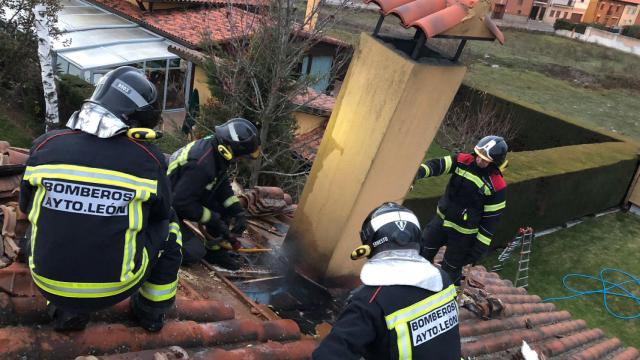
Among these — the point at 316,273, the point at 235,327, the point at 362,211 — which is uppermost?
the point at 362,211

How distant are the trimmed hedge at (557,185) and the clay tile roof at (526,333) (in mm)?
3430

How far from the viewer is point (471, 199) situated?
605cm

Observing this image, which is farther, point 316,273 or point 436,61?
point 316,273

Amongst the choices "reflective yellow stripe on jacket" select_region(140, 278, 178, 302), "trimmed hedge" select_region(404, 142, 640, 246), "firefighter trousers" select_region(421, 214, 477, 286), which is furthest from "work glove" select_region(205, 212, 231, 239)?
"trimmed hedge" select_region(404, 142, 640, 246)

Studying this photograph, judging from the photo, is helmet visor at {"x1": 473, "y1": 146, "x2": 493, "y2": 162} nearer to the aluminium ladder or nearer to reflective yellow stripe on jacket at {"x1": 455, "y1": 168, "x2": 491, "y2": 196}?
reflective yellow stripe on jacket at {"x1": 455, "y1": 168, "x2": 491, "y2": 196}

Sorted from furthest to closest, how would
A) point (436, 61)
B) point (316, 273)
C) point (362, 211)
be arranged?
point (316, 273)
point (362, 211)
point (436, 61)

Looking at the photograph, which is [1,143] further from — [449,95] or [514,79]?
[514,79]

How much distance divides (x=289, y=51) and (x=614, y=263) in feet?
29.6

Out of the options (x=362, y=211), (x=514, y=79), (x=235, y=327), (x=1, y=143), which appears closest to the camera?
(x=235, y=327)

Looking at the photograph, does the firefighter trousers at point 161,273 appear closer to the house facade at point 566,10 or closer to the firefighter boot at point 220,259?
the firefighter boot at point 220,259

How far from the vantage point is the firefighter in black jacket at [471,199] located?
5824 mm

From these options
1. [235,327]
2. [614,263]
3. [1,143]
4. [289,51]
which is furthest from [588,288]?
[1,143]

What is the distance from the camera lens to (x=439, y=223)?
653 cm

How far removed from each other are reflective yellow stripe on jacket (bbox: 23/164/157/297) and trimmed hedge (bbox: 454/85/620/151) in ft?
60.2
